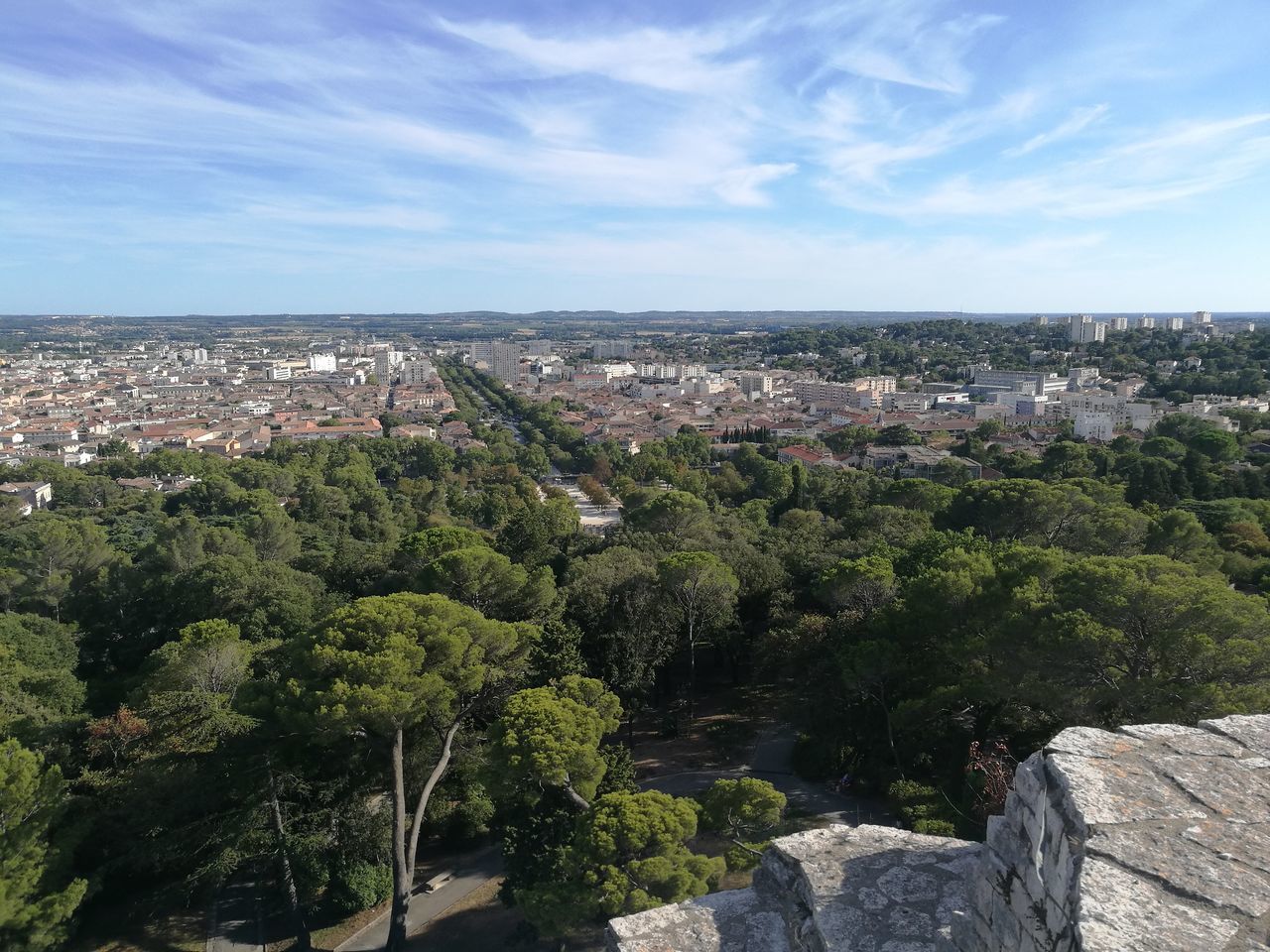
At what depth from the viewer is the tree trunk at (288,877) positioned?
9.91m

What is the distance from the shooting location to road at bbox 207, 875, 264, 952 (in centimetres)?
1010

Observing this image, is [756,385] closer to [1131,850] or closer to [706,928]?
[706,928]

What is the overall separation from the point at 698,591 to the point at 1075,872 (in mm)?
11917

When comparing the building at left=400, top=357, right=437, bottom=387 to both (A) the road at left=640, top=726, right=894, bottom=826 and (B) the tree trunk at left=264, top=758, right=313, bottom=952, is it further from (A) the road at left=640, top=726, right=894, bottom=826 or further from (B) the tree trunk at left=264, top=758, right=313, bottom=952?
(B) the tree trunk at left=264, top=758, right=313, bottom=952

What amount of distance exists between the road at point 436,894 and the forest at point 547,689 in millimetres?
368

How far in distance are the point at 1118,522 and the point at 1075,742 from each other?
567 inches

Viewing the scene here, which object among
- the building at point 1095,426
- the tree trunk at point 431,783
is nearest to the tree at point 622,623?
the tree trunk at point 431,783

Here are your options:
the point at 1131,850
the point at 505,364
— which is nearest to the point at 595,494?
Answer: the point at 1131,850

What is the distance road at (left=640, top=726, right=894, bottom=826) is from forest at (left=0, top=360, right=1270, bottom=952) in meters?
0.42

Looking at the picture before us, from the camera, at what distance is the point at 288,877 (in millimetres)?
10016

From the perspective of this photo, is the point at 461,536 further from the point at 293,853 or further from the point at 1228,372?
the point at 1228,372

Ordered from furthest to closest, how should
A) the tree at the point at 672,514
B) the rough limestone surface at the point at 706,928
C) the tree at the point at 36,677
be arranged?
the tree at the point at 672,514 < the tree at the point at 36,677 < the rough limestone surface at the point at 706,928

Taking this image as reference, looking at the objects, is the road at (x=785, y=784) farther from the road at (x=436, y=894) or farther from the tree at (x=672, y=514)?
the tree at (x=672, y=514)

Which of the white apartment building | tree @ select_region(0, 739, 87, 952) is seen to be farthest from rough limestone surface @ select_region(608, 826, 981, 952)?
the white apartment building
